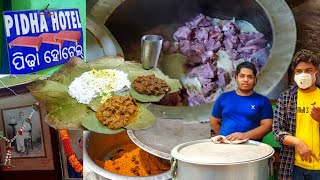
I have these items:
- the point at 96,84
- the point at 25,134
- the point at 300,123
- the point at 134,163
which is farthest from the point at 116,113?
the point at 300,123

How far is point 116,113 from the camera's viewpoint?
3549mm

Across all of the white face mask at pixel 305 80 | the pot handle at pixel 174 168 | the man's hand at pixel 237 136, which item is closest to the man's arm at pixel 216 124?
the man's hand at pixel 237 136

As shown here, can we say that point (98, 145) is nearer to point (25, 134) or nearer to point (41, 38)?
point (25, 134)

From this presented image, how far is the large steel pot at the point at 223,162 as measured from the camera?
9.26 feet

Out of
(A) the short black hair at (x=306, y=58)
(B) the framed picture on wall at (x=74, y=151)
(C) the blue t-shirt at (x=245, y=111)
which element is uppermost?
(A) the short black hair at (x=306, y=58)

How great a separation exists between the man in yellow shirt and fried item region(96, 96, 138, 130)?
3.66ft

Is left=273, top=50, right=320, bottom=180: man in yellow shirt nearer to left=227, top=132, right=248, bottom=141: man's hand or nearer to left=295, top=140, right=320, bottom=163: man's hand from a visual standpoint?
left=295, top=140, right=320, bottom=163: man's hand

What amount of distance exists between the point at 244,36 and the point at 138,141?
3.81ft

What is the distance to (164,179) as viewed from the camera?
344 centimetres

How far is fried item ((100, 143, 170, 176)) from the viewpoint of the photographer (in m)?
3.54

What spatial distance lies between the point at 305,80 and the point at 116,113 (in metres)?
1.44

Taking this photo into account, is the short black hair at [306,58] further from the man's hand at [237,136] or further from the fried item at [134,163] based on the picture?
the fried item at [134,163]

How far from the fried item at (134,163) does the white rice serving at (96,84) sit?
48 cm

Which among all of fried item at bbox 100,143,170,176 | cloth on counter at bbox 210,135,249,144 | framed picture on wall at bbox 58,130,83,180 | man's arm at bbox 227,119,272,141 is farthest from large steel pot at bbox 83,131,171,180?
man's arm at bbox 227,119,272,141
